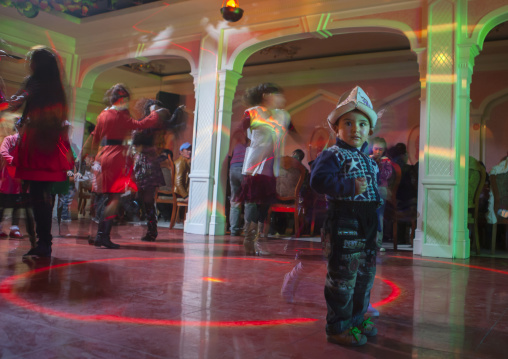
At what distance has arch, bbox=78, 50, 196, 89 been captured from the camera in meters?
7.12

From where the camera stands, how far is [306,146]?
10781mm

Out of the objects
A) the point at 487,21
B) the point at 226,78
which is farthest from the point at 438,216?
the point at 226,78

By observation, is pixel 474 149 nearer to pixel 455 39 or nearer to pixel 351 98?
pixel 455 39

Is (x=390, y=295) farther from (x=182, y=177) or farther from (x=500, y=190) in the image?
(x=182, y=177)

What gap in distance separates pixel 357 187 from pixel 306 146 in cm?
913

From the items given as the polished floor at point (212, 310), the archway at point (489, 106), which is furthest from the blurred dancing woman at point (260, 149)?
the archway at point (489, 106)

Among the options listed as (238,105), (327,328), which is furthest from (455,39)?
(238,105)

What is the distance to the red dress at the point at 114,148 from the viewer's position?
13.7 feet

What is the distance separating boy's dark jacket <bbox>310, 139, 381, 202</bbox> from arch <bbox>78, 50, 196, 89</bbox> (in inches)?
217

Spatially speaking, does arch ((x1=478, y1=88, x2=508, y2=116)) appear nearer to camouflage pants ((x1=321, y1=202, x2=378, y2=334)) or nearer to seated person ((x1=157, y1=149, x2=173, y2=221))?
seated person ((x1=157, y1=149, x2=173, y2=221))

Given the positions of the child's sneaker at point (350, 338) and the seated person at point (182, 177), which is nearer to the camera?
the child's sneaker at point (350, 338)

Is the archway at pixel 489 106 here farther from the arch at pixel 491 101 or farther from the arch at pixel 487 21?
the arch at pixel 487 21

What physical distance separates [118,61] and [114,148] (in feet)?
14.5

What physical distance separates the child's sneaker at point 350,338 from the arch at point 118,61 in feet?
19.2
